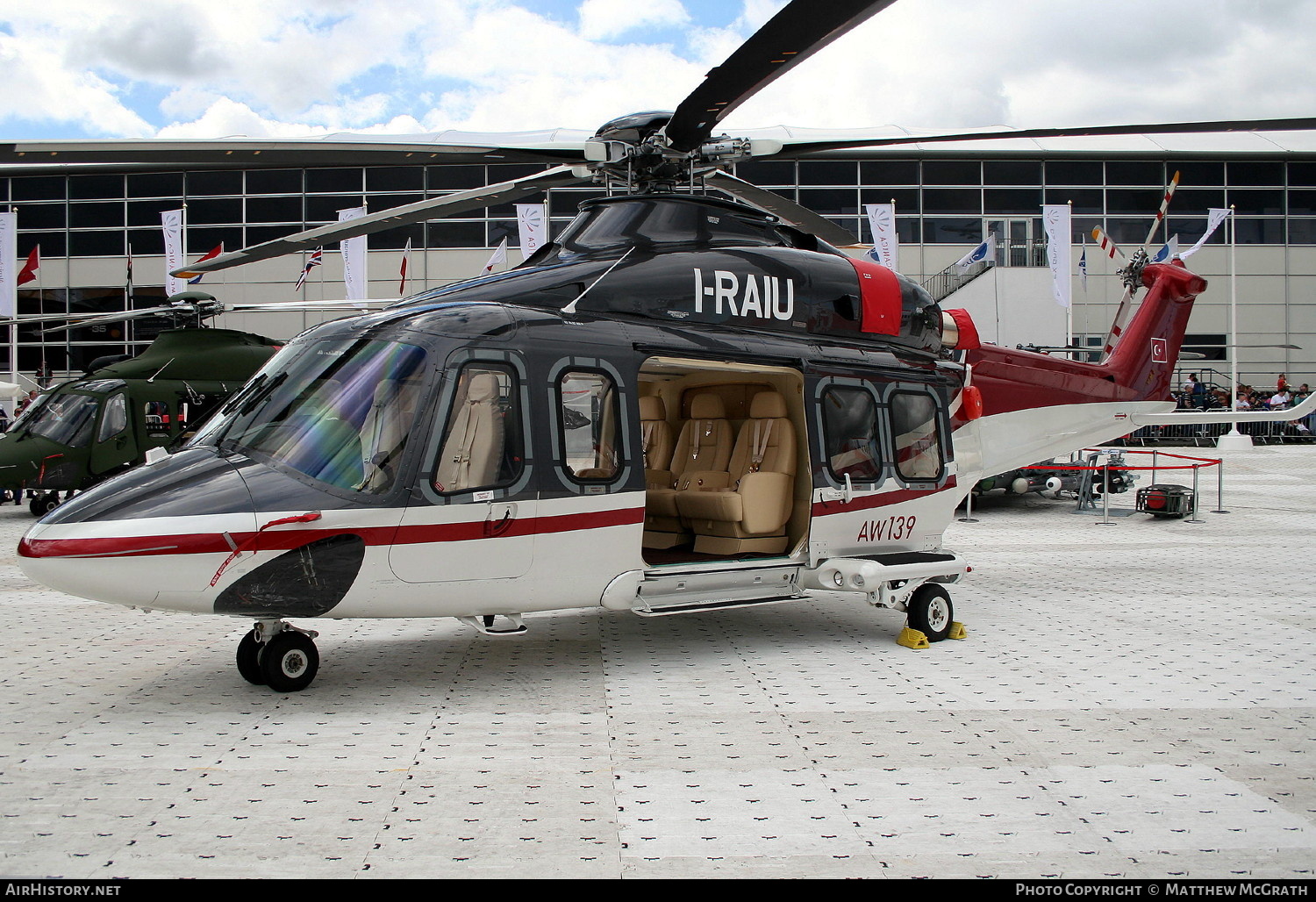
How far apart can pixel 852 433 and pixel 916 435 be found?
2.65ft

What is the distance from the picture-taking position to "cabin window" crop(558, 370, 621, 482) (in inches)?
257

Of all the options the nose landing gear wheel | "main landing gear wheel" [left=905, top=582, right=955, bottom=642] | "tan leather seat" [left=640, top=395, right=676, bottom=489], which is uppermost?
"tan leather seat" [left=640, top=395, right=676, bottom=489]

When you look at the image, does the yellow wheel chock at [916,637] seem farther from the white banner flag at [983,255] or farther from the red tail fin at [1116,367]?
the white banner flag at [983,255]

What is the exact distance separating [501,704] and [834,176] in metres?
33.0

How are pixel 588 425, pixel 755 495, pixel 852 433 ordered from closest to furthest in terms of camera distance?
pixel 588 425 → pixel 755 495 → pixel 852 433

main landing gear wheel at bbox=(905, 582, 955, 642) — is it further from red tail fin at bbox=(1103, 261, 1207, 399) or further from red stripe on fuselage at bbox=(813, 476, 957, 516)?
red tail fin at bbox=(1103, 261, 1207, 399)

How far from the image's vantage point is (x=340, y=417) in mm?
5918

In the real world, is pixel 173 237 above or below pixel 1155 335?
above

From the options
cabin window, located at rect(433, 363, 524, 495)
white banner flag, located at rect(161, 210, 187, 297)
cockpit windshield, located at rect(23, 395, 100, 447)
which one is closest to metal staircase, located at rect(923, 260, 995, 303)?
white banner flag, located at rect(161, 210, 187, 297)

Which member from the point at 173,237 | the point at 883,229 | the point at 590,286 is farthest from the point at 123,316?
the point at 883,229

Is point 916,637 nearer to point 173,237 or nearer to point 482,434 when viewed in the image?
point 482,434

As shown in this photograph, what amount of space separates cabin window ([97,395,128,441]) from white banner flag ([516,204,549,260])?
46.5 feet

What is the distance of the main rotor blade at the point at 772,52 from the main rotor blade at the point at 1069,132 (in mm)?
1109

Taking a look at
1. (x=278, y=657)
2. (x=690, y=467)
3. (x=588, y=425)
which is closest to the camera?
(x=278, y=657)
